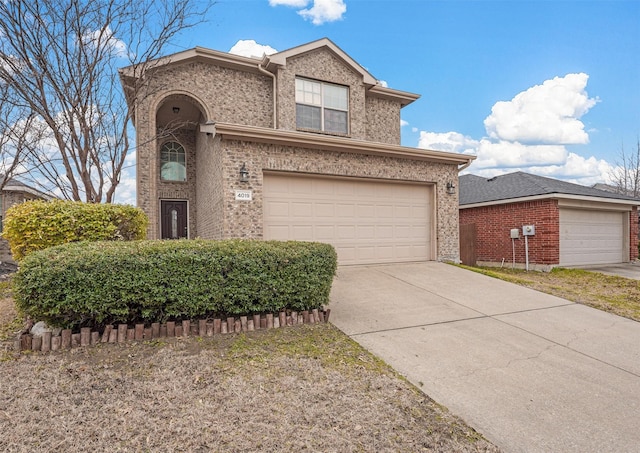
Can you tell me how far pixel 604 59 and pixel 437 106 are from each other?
18.2ft

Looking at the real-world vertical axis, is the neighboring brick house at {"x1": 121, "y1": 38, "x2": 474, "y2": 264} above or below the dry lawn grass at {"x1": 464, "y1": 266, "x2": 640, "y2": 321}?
above

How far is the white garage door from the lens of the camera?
1200 cm

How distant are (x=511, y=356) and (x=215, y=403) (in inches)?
128

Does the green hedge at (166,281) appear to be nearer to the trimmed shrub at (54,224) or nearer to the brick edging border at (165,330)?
the brick edging border at (165,330)

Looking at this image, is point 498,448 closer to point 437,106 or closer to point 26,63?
point 26,63

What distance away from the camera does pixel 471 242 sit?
1270 centimetres

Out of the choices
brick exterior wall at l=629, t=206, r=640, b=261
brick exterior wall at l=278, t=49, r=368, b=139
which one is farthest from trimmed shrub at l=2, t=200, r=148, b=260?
brick exterior wall at l=629, t=206, r=640, b=261

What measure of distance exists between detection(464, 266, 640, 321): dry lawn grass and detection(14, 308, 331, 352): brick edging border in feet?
17.7

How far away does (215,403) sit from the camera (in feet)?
8.79

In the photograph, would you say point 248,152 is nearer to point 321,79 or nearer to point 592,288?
point 321,79

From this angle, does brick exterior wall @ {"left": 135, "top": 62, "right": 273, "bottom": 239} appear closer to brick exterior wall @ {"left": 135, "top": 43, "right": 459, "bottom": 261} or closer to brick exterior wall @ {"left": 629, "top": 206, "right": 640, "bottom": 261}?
brick exterior wall @ {"left": 135, "top": 43, "right": 459, "bottom": 261}

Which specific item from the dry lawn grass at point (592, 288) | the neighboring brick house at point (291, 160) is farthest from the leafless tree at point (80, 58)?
the dry lawn grass at point (592, 288)

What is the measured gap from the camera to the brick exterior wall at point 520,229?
11.6 m

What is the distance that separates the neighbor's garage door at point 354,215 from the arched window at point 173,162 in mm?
5576
